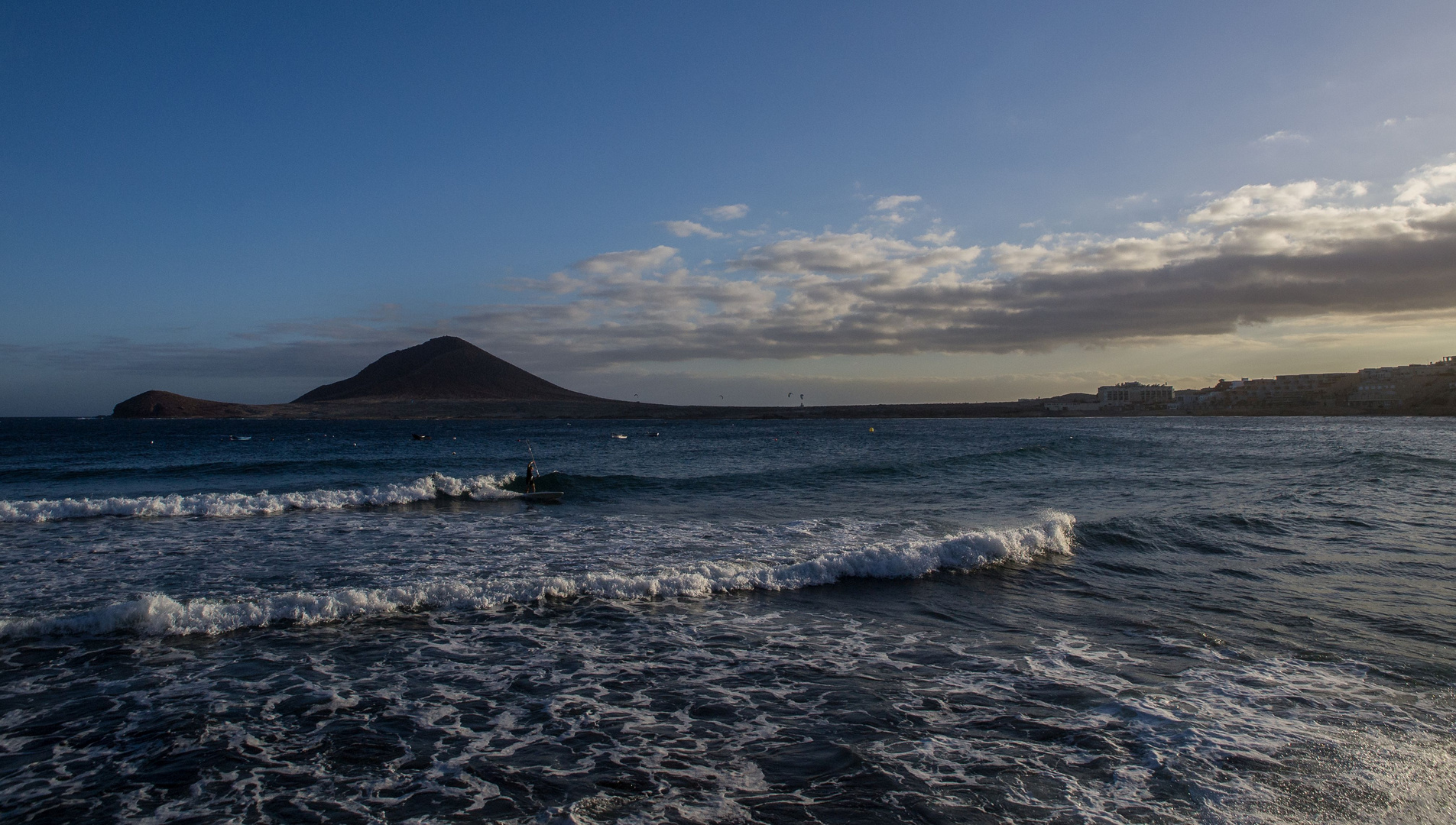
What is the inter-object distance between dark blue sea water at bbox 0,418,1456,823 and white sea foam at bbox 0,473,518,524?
567 millimetres

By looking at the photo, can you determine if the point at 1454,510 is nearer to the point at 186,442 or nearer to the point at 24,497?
the point at 24,497

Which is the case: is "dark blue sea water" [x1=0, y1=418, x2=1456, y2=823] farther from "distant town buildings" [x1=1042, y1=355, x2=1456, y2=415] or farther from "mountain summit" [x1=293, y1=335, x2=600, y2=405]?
"mountain summit" [x1=293, y1=335, x2=600, y2=405]

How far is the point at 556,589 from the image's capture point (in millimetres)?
11281

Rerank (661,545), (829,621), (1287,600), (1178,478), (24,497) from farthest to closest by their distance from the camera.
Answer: (1178,478)
(24,497)
(661,545)
(1287,600)
(829,621)

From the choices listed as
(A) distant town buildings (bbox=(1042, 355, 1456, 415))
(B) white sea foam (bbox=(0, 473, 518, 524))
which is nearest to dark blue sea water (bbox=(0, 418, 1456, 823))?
(B) white sea foam (bbox=(0, 473, 518, 524))

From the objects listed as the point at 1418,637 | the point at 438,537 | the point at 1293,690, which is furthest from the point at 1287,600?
the point at 438,537

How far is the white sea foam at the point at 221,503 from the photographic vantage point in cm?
1972

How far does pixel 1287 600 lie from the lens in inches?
421

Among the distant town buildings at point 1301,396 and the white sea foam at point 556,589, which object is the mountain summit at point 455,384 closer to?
the distant town buildings at point 1301,396

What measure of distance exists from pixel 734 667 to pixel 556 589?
4.23 m

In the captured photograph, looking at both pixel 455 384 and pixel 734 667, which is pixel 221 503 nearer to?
pixel 734 667

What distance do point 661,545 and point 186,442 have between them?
196 ft

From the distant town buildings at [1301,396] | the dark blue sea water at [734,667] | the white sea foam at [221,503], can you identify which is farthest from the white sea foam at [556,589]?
the distant town buildings at [1301,396]

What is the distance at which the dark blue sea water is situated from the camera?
5.37 meters
